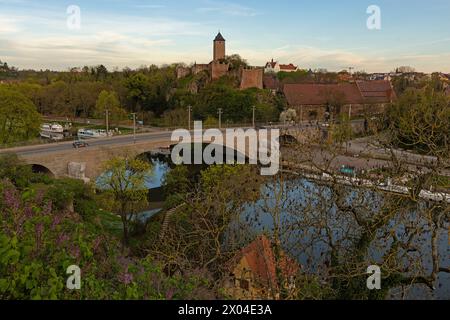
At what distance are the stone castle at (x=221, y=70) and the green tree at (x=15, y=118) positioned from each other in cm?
3099

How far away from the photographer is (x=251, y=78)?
55.7 meters

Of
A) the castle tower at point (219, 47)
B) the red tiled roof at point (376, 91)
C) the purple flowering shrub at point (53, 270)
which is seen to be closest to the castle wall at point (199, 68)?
the castle tower at point (219, 47)

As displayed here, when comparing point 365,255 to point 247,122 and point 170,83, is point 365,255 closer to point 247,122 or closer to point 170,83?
point 247,122

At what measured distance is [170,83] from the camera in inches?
2259

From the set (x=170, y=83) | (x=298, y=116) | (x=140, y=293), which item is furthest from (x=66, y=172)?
(x=170, y=83)

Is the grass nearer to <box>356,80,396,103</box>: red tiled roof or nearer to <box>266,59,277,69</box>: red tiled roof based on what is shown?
<box>356,80,396,103</box>: red tiled roof

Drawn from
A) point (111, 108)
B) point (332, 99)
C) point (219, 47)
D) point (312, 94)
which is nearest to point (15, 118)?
point (111, 108)

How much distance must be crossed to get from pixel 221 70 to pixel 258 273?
53.1m

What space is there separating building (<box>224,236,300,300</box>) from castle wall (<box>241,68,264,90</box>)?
48026mm

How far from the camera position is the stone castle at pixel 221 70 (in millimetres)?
55719

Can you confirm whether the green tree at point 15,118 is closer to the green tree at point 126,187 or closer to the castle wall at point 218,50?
the green tree at point 126,187

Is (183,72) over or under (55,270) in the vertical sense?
over

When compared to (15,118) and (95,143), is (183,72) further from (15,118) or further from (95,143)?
(95,143)

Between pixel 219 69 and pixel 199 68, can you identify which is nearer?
pixel 219 69
